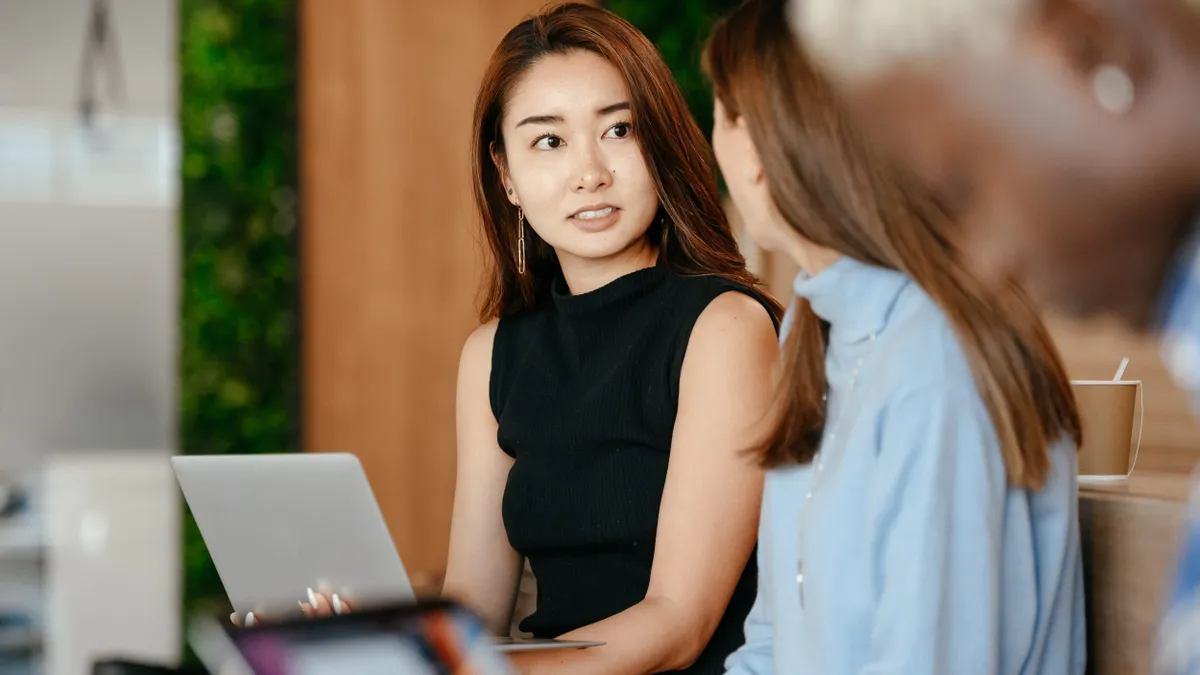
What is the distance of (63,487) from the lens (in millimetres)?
3361

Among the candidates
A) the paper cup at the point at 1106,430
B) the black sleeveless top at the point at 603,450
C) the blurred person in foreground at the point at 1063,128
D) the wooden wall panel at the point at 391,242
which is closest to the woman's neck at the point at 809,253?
the paper cup at the point at 1106,430

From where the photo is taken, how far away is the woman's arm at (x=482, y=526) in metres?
1.73

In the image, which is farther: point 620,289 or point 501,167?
point 501,167

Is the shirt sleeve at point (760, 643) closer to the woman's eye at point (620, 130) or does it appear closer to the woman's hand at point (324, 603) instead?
the woman's hand at point (324, 603)

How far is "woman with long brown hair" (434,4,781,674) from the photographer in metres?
1.42

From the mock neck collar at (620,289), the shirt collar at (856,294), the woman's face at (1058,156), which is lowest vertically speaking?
the mock neck collar at (620,289)

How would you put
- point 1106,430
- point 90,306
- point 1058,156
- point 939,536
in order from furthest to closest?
point 90,306 → point 1106,430 → point 939,536 → point 1058,156

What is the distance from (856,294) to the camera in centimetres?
102

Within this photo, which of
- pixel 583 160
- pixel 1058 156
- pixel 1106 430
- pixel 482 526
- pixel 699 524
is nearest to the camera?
pixel 1058 156

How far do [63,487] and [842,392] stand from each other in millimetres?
2851

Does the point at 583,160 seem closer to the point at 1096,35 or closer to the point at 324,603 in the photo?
the point at 324,603

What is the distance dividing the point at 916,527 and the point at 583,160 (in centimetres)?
78

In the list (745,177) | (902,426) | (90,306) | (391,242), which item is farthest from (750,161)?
(90,306)

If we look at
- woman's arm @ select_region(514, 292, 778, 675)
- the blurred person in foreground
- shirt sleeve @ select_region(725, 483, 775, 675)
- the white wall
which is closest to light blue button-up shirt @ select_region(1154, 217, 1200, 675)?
the blurred person in foreground
